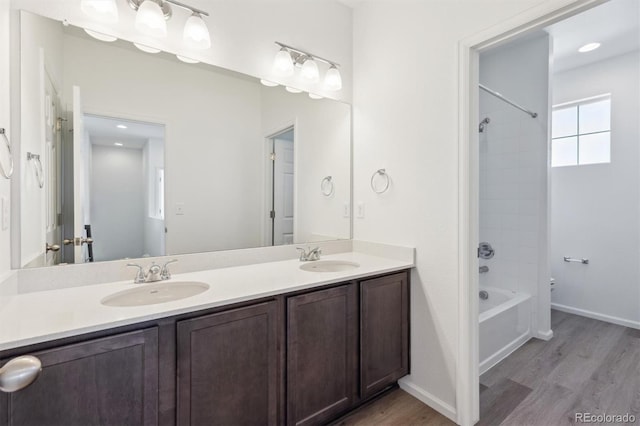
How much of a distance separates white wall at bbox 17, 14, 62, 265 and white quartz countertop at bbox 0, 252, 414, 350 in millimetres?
281

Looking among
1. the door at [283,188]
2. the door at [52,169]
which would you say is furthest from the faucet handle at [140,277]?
the door at [283,188]

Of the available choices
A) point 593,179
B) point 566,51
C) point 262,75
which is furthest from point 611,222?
point 262,75

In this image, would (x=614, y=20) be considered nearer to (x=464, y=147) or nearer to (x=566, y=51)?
(x=566, y=51)

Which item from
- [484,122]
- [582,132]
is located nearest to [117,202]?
[484,122]

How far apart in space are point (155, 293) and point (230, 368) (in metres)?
0.54

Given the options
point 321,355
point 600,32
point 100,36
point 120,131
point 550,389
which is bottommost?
point 550,389

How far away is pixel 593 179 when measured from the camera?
312 centimetres

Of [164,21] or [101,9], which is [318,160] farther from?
[101,9]

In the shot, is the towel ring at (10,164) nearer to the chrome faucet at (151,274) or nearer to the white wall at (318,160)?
the chrome faucet at (151,274)

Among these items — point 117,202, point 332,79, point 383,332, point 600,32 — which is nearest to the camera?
point 117,202

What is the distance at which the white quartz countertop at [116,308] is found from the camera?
93 cm

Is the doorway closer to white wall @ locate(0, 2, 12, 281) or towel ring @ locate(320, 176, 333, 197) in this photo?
towel ring @ locate(320, 176, 333, 197)

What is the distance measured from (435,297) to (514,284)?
1.62 metres

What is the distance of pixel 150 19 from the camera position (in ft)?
4.84
